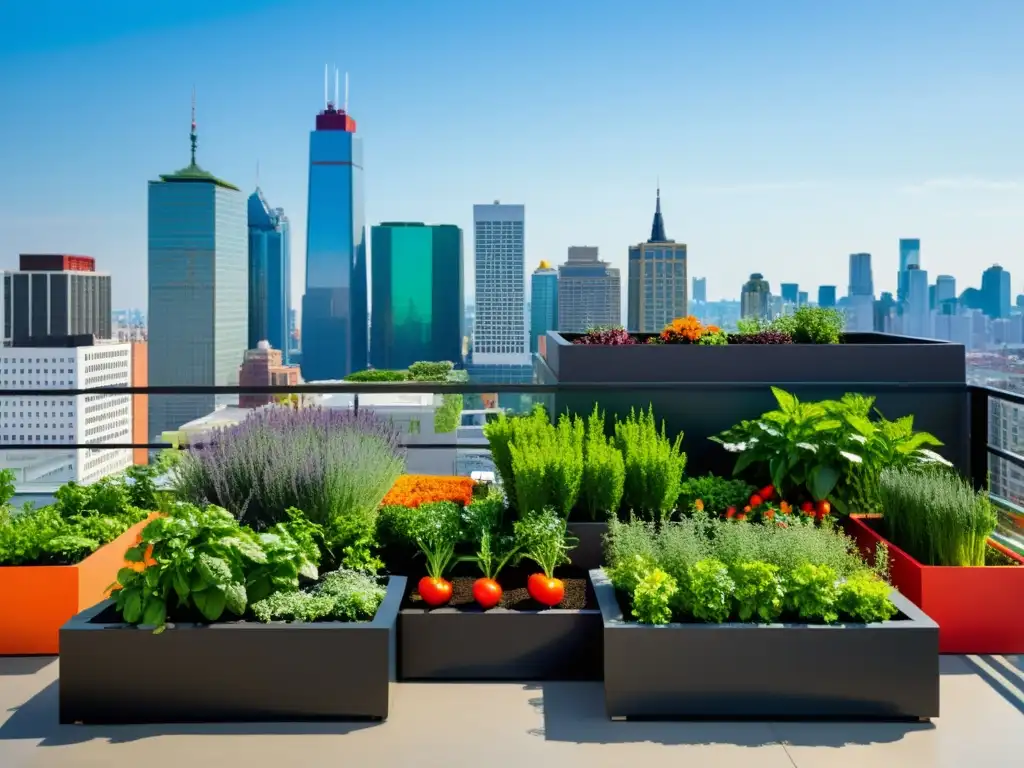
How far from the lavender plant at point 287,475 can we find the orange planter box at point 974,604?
6.42ft

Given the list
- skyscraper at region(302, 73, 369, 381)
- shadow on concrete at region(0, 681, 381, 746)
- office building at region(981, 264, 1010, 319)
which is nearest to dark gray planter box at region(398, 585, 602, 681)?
shadow on concrete at region(0, 681, 381, 746)

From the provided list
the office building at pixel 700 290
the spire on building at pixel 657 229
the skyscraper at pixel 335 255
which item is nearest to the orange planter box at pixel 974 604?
the spire on building at pixel 657 229

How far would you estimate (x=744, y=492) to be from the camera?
432 cm

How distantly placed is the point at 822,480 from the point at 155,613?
2645 millimetres

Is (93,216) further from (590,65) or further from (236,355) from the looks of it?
(590,65)

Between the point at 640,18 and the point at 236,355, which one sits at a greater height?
the point at 640,18

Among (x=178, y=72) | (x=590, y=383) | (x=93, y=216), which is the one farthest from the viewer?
(x=178, y=72)

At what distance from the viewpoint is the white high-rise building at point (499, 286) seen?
68.5 meters

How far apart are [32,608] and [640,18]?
661 inches

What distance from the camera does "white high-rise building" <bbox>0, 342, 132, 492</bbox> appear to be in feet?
17.5

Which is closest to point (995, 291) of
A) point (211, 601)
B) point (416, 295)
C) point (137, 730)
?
point (416, 295)

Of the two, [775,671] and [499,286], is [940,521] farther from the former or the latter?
[499,286]

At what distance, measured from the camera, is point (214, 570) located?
2.83 metres

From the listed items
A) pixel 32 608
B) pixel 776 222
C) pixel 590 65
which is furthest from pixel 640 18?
pixel 776 222
